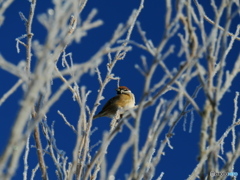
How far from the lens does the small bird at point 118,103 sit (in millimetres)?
6818

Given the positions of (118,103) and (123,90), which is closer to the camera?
(118,103)

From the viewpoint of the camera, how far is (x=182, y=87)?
1.64 metres

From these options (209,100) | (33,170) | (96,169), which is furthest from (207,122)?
(33,170)

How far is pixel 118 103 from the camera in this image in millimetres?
7031

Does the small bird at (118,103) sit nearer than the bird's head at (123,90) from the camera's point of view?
Yes

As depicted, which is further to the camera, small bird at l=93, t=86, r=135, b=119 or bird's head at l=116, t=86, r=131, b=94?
bird's head at l=116, t=86, r=131, b=94

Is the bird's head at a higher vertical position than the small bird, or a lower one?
higher

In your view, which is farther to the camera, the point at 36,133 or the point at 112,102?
the point at 112,102

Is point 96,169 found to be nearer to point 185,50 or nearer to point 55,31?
point 185,50

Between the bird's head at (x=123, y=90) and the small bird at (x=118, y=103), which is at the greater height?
the bird's head at (x=123, y=90)

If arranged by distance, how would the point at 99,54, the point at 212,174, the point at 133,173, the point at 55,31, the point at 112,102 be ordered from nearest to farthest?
the point at 55,31, the point at 99,54, the point at 133,173, the point at 212,174, the point at 112,102

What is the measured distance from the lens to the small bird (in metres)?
6.82

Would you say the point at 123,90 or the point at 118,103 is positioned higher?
the point at 123,90

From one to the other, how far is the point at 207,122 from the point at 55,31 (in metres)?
0.88
